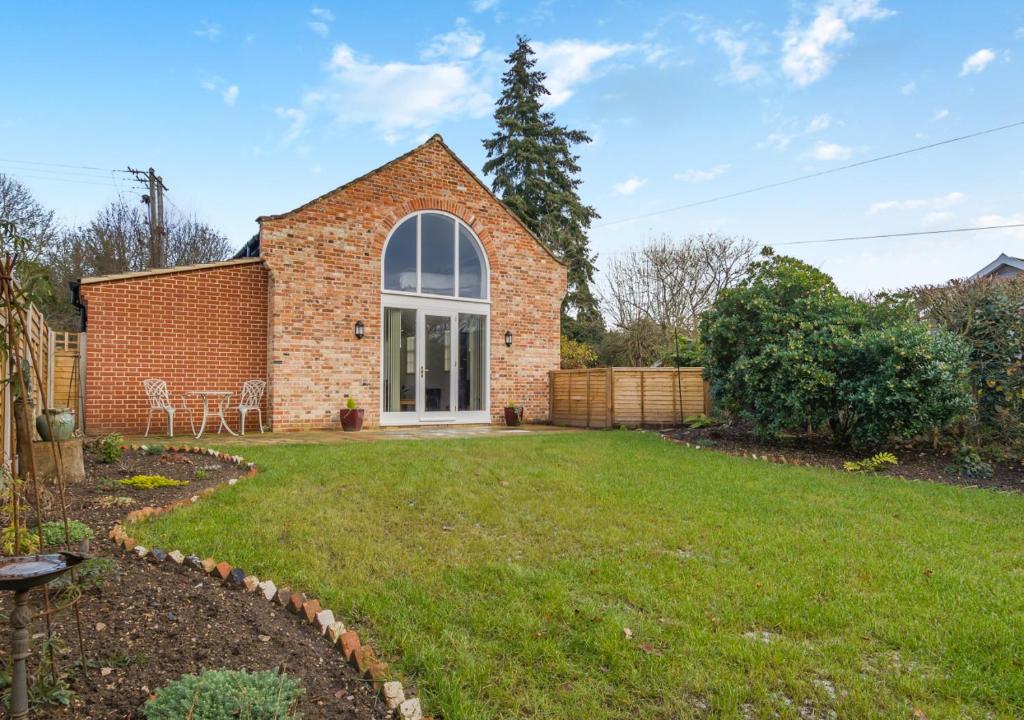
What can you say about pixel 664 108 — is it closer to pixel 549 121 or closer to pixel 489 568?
pixel 549 121

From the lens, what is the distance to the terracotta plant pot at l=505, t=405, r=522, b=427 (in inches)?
484

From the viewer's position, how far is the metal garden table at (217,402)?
31.6 feet

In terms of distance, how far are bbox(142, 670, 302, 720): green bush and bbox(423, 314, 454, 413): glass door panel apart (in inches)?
400

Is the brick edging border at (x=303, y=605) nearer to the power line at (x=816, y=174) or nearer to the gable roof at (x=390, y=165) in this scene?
the gable roof at (x=390, y=165)

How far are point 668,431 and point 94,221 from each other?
23700 millimetres

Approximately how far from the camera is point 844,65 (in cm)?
1130

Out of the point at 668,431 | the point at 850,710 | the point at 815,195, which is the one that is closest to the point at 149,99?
the point at 668,431

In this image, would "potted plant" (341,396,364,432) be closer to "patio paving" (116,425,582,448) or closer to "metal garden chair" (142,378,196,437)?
"patio paving" (116,425,582,448)

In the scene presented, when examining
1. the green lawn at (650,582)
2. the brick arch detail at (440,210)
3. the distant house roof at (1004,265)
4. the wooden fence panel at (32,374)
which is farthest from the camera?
the distant house roof at (1004,265)

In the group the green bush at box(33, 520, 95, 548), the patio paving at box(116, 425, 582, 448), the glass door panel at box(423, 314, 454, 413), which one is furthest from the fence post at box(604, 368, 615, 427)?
the green bush at box(33, 520, 95, 548)

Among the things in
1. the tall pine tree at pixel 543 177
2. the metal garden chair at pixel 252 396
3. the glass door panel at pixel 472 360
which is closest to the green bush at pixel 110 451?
the metal garden chair at pixel 252 396

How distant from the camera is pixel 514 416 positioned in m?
12.3

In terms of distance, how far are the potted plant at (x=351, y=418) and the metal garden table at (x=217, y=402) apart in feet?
6.07

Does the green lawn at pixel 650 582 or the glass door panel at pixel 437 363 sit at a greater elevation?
the glass door panel at pixel 437 363
